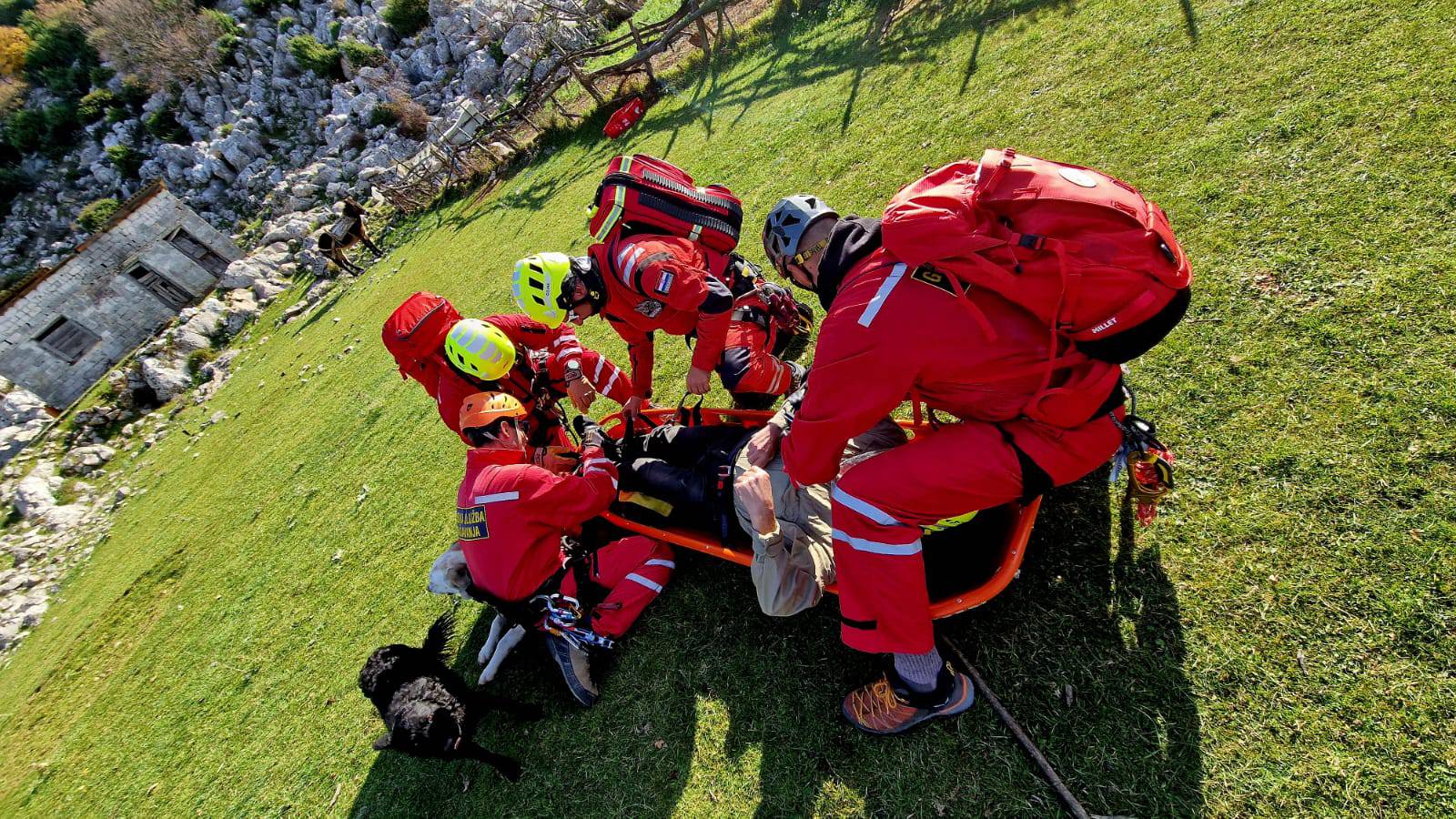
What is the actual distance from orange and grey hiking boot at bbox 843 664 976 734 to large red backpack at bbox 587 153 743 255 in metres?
3.39

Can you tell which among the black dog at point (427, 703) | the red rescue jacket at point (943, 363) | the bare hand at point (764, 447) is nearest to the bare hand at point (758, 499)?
the bare hand at point (764, 447)

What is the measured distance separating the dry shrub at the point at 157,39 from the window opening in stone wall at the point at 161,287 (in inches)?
842

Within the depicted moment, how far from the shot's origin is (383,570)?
5.98 metres

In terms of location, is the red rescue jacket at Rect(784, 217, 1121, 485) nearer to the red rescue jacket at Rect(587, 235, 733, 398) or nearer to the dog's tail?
the red rescue jacket at Rect(587, 235, 733, 398)

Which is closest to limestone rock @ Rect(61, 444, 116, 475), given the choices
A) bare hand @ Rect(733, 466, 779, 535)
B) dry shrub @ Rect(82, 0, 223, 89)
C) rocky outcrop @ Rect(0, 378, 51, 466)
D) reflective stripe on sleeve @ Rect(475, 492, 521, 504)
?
rocky outcrop @ Rect(0, 378, 51, 466)

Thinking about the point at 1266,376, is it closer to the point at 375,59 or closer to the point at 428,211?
the point at 428,211

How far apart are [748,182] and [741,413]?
5345 millimetres

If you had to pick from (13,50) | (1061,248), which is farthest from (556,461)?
(13,50)

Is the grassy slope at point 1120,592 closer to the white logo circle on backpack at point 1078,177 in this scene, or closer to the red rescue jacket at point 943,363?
the red rescue jacket at point 943,363

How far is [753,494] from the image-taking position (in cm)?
308

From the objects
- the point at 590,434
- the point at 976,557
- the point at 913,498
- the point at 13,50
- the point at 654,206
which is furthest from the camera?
the point at 13,50

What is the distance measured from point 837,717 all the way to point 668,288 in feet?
9.40

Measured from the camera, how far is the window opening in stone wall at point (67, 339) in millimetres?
20438

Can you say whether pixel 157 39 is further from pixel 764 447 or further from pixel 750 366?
pixel 764 447
